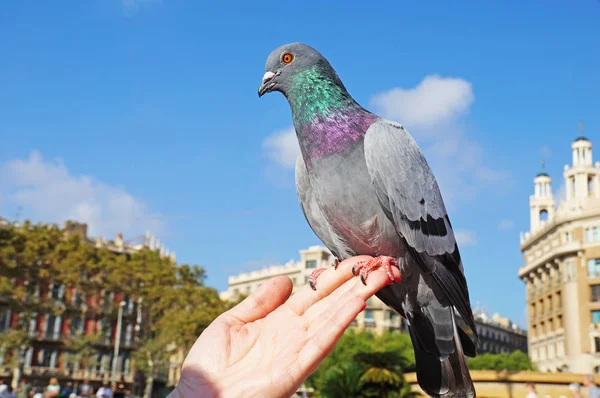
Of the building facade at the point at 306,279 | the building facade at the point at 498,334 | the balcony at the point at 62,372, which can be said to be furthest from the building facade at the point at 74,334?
the building facade at the point at 498,334

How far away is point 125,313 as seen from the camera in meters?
47.5

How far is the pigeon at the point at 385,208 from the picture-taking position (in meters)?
3.46

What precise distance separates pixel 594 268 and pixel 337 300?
185 feet

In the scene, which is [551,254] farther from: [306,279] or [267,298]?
[267,298]

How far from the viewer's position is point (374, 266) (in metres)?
3.30

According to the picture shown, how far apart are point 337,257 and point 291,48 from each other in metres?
1.29

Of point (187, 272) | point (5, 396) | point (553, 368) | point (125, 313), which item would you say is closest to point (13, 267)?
point (187, 272)

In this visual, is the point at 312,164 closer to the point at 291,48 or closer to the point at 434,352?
the point at 291,48

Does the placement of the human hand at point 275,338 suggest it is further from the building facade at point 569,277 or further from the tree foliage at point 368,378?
the building facade at point 569,277

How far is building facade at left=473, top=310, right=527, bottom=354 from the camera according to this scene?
96.4 m

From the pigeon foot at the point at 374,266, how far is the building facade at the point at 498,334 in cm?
9292

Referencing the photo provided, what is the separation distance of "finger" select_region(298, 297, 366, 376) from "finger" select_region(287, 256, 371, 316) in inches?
17.9

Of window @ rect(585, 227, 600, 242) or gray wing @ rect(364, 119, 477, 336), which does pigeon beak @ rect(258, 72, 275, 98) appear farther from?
window @ rect(585, 227, 600, 242)

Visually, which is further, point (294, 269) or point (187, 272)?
point (294, 269)
